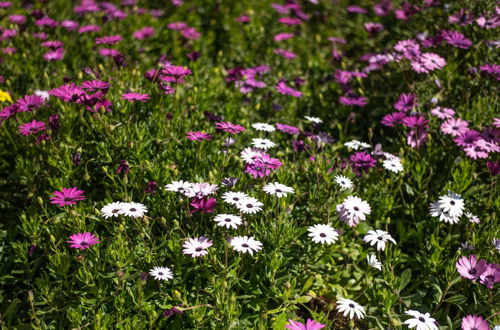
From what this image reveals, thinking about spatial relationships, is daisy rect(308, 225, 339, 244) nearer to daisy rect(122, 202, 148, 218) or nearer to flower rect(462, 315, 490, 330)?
flower rect(462, 315, 490, 330)

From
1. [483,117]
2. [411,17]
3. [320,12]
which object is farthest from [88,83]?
[320,12]

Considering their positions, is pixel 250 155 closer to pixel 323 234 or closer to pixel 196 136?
pixel 196 136

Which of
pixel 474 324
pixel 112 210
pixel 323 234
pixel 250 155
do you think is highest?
pixel 250 155

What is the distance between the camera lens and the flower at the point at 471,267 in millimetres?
2447

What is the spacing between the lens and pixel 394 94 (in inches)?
167

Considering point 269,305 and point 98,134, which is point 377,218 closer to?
point 269,305

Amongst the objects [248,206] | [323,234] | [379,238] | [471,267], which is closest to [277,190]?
[248,206]

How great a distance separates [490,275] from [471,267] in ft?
0.33

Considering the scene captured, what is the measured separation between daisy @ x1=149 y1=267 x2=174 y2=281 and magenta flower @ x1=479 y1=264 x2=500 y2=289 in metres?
1.53

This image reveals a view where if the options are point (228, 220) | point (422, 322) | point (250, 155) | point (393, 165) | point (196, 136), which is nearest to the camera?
point (422, 322)

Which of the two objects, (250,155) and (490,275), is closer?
(490,275)

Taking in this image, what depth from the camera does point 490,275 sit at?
7.99 feet

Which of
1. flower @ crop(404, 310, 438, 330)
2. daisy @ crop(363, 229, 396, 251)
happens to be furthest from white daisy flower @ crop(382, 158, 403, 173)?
flower @ crop(404, 310, 438, 330)

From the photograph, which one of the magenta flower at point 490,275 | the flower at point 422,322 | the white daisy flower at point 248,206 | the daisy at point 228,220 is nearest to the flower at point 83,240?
the daisy at point 228,220
